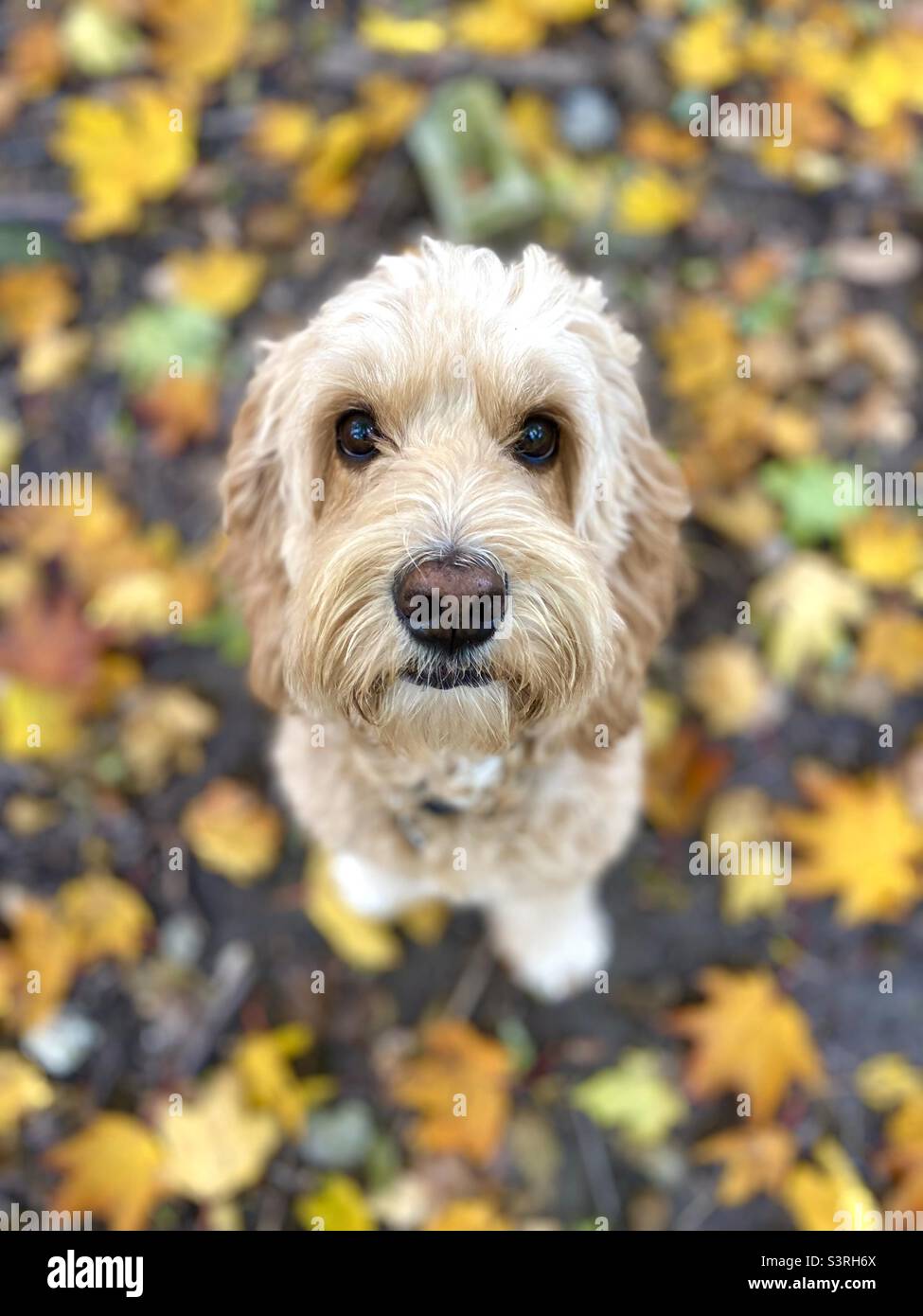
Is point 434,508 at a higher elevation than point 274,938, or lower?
higher

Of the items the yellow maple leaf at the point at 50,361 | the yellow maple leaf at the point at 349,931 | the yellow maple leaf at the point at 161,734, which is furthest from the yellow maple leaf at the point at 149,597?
the yellow maple leaf at the point at 349,931

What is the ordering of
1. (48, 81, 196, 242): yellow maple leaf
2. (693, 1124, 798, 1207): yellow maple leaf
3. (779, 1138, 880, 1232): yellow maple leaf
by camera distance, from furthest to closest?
(48, 81, 196, 242): yellow maple leaf
(693, 1124, 798, 1207): yellow maple leaf
(779, 1138, 880, 1232): yellow maple leaf

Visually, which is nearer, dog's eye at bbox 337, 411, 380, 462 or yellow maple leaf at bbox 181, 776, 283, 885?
dog's eye at bbox 337, 411, 380, 462

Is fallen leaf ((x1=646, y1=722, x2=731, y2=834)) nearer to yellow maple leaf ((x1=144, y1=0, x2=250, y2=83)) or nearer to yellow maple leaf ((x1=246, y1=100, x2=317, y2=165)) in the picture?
yellow maple leaf ((x1=246, y1=100, x2=317, y2=165))

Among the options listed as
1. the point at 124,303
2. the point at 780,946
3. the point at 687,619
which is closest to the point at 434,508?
the point at 687,619

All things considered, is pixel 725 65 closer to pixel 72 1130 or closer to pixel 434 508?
pixel 434 508

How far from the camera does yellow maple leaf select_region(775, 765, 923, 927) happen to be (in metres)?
3.20

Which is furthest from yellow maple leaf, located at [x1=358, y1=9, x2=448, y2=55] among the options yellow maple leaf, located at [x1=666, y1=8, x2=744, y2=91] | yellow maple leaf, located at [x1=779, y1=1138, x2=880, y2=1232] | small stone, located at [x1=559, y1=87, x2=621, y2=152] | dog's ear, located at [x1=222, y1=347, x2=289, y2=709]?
yellow maple leaf, located at [x1=779, y1=1138, x2=880, y2=1232]

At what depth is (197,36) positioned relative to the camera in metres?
4.07

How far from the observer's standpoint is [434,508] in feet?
5.89

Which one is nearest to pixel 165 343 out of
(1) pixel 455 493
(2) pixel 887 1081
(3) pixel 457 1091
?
(1) pixel 455 493

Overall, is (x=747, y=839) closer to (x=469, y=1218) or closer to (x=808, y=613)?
(x=808, y=613)

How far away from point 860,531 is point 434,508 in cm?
226

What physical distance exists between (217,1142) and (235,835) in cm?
95
